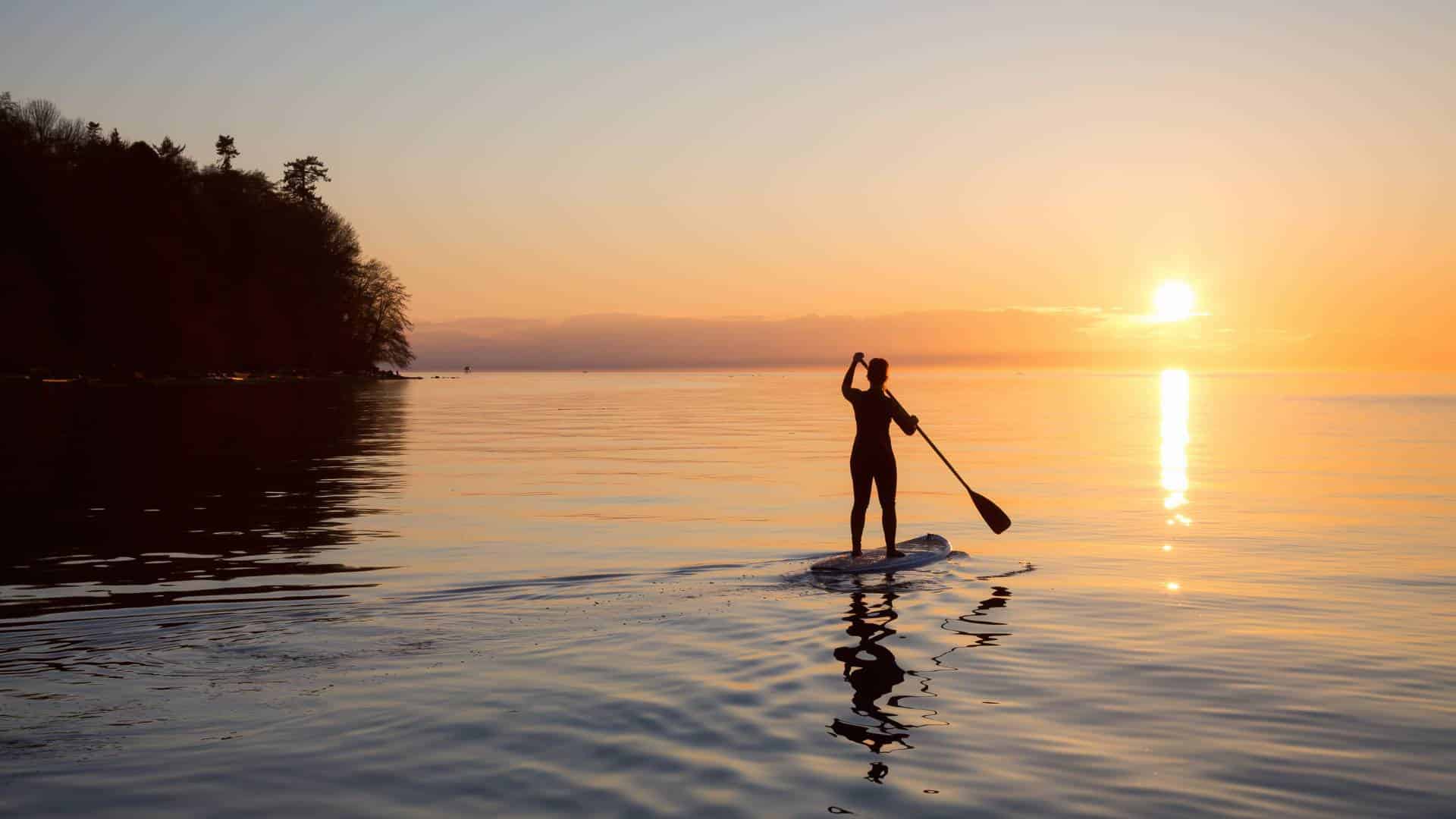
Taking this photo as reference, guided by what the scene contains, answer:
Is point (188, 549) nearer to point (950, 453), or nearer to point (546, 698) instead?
point (546, 698)

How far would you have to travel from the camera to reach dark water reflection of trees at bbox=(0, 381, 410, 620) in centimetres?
1457

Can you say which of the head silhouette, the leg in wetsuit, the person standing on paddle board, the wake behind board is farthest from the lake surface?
the head silhouette

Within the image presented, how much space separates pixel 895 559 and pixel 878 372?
267 cm

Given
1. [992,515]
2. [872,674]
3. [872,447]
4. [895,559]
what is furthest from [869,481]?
[872,674]

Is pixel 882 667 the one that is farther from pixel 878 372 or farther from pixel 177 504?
pixel 177 504

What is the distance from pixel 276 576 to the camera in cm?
1522

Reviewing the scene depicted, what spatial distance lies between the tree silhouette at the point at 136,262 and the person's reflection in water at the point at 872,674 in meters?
89.9

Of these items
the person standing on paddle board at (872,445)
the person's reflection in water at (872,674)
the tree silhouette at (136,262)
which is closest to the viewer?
the person's reflection in water at (872,674)

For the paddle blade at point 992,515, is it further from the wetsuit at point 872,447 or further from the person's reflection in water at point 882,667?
the person's reflection in water at point 882,667

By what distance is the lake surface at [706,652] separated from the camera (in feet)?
24.4

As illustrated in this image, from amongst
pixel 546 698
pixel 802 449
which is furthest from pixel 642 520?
pixel 802 449

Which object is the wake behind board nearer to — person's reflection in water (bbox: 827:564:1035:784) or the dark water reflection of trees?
person's reflection in water (bbox: 827:564:1035:784)

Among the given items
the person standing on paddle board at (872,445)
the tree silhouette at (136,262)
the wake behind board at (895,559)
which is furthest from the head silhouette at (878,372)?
the tree silhouette at (136,262)

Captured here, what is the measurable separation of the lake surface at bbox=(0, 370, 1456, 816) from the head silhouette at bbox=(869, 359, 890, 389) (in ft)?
8.71
